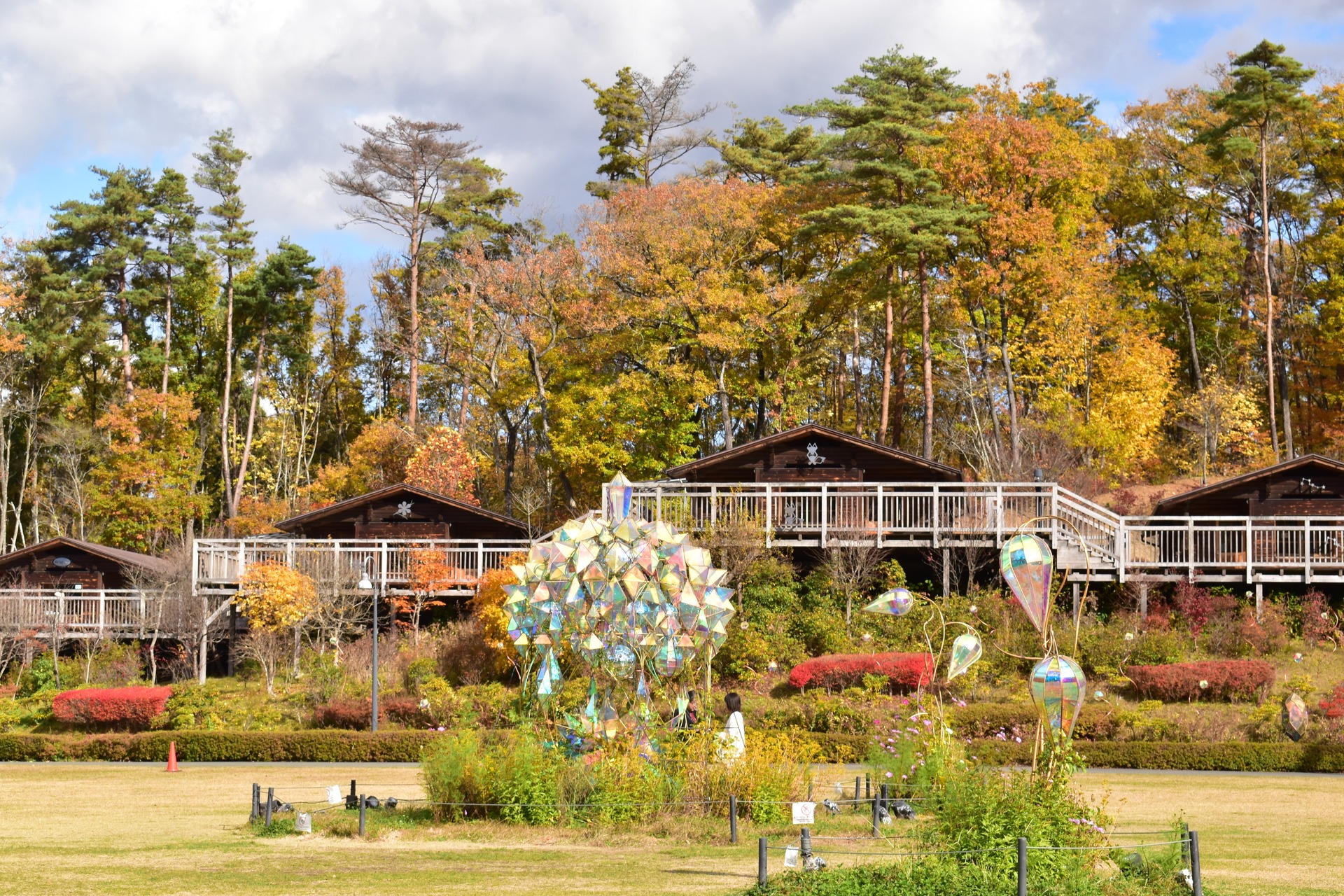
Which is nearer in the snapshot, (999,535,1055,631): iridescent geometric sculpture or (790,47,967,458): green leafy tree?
(999,535,1055,631): iridescent geometric sculpture

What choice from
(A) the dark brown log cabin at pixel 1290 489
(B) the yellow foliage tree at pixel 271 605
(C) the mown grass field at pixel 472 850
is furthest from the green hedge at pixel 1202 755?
(B) the yellow foliage tree at pixel 271 605

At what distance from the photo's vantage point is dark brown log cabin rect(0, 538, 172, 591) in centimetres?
4159

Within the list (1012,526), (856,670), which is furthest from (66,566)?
(1012,526)

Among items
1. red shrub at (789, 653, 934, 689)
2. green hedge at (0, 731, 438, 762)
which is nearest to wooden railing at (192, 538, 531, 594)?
green hedge at (0, 731, 438, 762)

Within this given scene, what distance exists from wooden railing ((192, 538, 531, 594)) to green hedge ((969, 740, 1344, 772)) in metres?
15.5

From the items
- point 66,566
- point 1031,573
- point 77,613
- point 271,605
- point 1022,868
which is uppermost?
point 66,566

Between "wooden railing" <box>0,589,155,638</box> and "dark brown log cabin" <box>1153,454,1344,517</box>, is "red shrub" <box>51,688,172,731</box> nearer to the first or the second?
"wooden railing" <box>0,589,155,638</box>

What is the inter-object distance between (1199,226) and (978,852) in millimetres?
45840

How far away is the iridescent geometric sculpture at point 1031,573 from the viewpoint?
1247 cm

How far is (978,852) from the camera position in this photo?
12.5 meters

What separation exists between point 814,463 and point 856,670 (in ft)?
31.1

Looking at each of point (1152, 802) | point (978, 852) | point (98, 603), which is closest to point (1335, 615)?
point (1152, 802)

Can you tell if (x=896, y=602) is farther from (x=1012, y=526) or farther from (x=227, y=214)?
(x=227, y=214)

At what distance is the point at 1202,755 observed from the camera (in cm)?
2398
